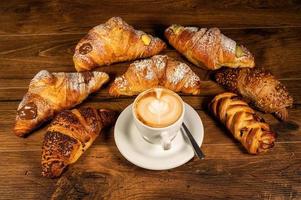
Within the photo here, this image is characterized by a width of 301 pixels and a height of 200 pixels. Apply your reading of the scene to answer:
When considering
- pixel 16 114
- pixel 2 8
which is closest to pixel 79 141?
pixel 16 114

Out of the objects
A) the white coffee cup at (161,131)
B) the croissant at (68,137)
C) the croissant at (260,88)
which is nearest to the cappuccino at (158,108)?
the white coffee cup at (161,131)

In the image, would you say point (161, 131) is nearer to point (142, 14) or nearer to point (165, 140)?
point (165, 140)

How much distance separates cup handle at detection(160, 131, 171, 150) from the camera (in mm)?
1147

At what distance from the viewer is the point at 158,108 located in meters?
1.17

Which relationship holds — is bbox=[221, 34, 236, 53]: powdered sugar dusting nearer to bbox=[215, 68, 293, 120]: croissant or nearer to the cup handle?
bbox=[215, 68, 293, 120]: croissant

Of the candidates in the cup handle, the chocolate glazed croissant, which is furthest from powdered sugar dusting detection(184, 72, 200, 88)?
the cup handle

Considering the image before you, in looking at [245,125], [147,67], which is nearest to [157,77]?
[147,67]

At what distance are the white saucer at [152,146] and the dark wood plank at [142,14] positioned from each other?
1.59ft

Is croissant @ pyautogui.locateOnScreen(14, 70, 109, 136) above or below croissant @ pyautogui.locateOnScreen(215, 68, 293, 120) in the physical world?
below

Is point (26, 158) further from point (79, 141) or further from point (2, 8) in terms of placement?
point (2, 8)

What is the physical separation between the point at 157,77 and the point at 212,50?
204 millimetres

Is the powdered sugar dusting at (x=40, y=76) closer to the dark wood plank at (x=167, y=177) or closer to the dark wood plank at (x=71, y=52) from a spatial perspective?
the dark wood plank at (x=71, y=52)

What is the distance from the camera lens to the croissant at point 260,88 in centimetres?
131

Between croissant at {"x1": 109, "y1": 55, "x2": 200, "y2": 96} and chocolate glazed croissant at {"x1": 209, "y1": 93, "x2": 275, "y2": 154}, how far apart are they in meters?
0.13
